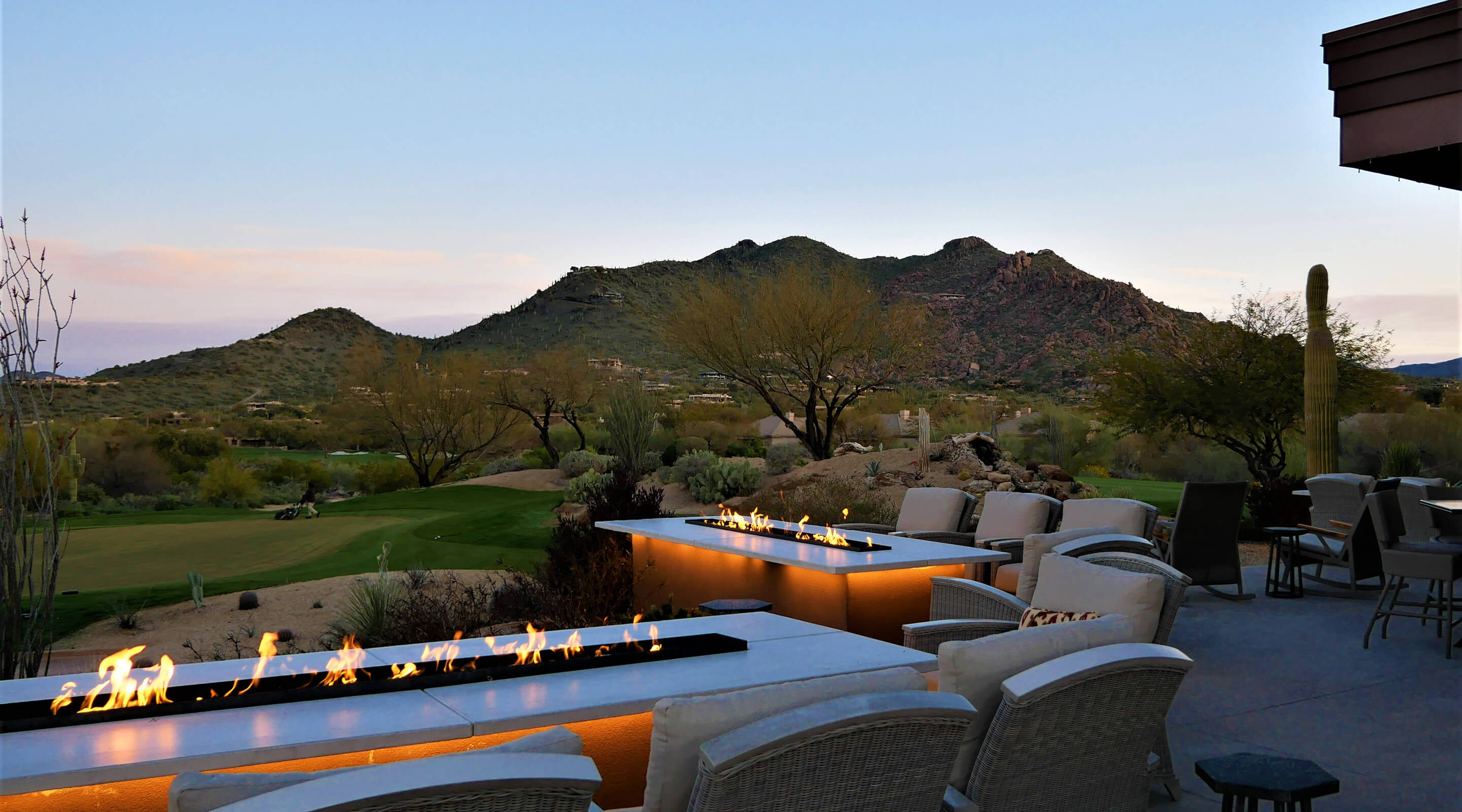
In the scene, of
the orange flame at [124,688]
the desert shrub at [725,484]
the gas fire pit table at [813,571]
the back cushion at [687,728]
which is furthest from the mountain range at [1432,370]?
the orange flame at [124,688]

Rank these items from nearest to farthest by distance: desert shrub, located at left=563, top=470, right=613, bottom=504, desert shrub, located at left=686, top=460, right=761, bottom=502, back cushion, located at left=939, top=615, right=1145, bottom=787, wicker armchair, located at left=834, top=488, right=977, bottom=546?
back cushion, located at left=939, top=615, right=1145, bottom=787 < wicker armchair, located at left=834, top=488, right=977, bottom=546 < desert shrub, located at left=563, top=470, right=613, bottom=504 < desert shrub, located at left=686, top=460, right=761, bottom=502

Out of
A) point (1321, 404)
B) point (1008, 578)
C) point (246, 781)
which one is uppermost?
point (1321, 404)

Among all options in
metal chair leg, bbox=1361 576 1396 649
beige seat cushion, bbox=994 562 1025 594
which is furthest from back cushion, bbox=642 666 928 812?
metal chair leg, bbox=1361 576 1396 649

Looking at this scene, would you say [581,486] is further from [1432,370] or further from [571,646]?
[1432,370]

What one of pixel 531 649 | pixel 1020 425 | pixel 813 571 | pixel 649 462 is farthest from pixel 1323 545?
pixel 1020 425

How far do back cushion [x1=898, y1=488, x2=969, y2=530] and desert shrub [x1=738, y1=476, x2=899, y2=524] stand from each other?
1.64 metres

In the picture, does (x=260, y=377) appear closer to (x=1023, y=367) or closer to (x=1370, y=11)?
(x=1023, y=367)

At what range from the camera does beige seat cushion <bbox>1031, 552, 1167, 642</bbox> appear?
141 inches

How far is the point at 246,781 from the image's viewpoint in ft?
5.98

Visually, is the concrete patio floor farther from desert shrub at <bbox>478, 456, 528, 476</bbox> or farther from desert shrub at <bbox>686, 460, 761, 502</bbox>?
desert shrub at <bbox>478, 456, 528, 476</bbox>

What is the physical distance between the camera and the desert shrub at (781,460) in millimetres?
17891

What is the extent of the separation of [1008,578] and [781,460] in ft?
36.8

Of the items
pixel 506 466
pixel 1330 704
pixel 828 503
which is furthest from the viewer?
pixel 506 466

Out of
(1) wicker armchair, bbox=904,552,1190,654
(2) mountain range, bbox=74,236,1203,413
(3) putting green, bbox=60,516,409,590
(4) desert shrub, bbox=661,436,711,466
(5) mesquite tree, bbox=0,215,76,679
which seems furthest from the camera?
(2) mountain range, bbox=74,236,1203,413
